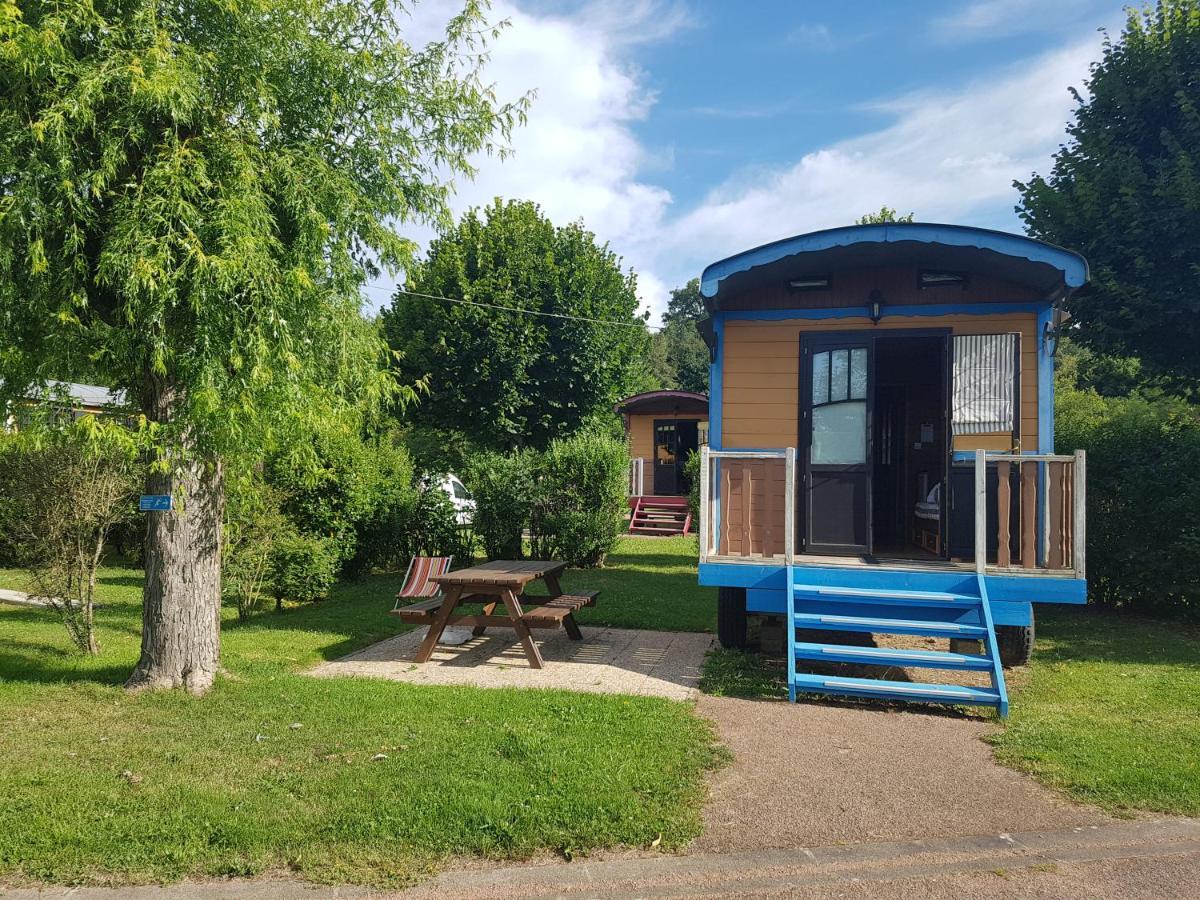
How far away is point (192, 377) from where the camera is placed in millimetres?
5402

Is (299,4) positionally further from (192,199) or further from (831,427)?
(831,427)

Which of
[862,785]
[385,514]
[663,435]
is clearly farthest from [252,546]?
[663,435]

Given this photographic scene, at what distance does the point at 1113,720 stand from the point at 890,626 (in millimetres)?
1507

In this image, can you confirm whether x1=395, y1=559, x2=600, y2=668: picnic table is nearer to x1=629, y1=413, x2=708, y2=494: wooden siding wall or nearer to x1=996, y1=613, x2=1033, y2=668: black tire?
x1=996, y1=613, x2=1033, y2=668: black tire

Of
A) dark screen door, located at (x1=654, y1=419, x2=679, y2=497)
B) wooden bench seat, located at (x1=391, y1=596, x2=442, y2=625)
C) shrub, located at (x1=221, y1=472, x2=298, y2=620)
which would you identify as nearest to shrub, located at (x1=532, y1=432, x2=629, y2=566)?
shrub, located at (x1=221, y1=472, x2=298, y2=620)

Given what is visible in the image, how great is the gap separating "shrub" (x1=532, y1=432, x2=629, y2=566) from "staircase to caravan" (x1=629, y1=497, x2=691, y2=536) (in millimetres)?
7199

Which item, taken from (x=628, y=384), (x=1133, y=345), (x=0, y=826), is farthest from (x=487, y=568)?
(x=628, y=384)

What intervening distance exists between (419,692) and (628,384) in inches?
593

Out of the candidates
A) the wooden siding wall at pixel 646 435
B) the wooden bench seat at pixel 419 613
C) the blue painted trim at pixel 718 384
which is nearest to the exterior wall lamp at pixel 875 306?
the blue painted trim at pixel 718 384

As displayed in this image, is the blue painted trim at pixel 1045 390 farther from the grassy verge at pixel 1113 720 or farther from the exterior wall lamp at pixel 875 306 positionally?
the grassy verge at pixel 1113 720

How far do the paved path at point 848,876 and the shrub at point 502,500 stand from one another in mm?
9906

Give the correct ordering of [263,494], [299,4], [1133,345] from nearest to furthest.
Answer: [299,4], [263,494], [1133,345]

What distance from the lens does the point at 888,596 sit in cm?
647

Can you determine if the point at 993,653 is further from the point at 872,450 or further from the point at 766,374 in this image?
the point at 766,374
